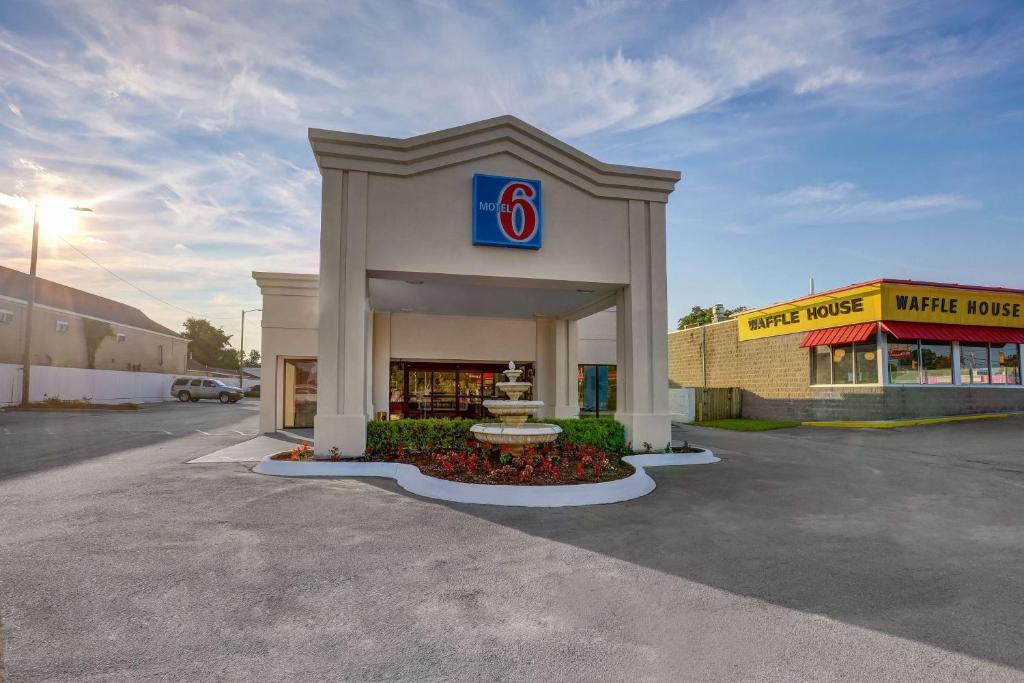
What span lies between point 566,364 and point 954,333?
15272 mm

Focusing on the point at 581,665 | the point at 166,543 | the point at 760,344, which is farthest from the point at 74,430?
the point at 760,344

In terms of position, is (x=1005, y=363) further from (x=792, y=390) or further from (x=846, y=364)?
(x=792, y=390)

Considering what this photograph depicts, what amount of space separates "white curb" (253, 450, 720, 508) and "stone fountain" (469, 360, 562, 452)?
4.94ft

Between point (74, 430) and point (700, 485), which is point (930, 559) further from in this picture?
point (74, 430)

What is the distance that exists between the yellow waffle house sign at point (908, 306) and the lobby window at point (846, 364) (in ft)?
3.24

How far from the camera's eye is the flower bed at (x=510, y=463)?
9.61 metres

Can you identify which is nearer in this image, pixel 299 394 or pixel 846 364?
pixel 299 394

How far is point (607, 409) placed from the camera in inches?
1093

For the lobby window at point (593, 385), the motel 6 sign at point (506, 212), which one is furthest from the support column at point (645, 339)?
the lobby window at point (593, 385)

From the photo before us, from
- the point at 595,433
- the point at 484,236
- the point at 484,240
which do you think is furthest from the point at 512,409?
the point at 484,236

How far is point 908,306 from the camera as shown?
20.7 m

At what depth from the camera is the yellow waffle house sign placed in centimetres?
2042

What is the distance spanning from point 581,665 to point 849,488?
847 centimetres

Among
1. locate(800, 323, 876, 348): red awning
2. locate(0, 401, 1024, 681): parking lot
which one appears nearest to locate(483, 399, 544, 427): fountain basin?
locate(0, 401, 1024, 681): parking lot
